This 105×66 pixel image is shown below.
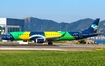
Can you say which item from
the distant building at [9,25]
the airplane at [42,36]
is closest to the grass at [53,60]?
the airplane at [42,36]

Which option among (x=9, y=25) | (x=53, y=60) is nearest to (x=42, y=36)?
(x=53, y=60)

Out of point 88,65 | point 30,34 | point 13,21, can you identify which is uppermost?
point 13,21

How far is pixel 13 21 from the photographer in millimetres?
175250

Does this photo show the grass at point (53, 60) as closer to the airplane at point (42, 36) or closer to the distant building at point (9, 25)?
the airplane at point (42, 36)

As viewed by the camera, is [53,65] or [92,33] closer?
[53,65]

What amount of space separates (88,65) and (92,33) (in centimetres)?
6831

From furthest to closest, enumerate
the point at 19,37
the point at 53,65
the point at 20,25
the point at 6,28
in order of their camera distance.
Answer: the point at 20,25 < the point at 6,28 < the point at 19,37 < the point at 53,65

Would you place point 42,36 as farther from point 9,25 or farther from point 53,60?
point 9,25

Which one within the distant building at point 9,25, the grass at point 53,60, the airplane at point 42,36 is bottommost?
the grass at point 53,60

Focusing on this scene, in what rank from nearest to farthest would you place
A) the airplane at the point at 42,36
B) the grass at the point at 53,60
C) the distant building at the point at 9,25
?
1. the grass at the point at 53,60
2. the airplane at the point at 42,36
3. the distant building at the point at 9,25

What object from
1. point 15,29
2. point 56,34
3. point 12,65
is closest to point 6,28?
point 15,29

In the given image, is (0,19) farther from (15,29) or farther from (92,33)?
(92,33)

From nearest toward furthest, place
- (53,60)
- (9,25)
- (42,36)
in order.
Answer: (53,60), (42,36), (9,25)

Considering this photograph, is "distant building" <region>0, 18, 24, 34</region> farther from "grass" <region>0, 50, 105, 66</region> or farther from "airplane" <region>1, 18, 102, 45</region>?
"grass" <region>0, 50, 105, 66</region>
